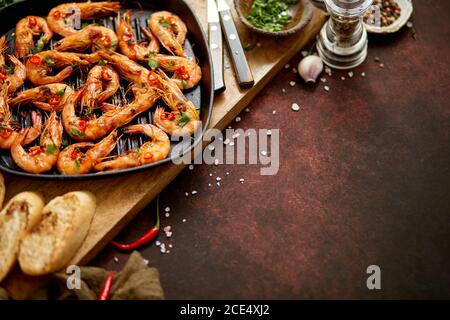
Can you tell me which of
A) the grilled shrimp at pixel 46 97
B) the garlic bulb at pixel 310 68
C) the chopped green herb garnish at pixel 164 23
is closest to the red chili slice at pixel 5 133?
the grilled shrimp at pixel 46 97

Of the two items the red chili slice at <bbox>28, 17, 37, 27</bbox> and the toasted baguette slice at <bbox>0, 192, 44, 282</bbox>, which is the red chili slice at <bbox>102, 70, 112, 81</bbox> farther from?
the toasted baguette slice at <bbox>0, 192, 44, 282</bbox>

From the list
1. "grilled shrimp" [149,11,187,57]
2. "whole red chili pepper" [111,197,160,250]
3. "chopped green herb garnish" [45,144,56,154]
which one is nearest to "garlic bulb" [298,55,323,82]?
"grilled shrimp" [149,11,187,57]

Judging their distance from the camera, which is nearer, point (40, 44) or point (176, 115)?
point (176, 115)

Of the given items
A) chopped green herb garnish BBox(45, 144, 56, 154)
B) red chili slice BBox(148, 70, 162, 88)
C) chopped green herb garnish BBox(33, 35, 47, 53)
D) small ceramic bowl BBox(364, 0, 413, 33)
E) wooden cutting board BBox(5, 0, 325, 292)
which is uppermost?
chopped green herb garnish BBox(33, 35, 47, 53)

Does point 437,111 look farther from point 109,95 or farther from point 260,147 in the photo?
point 109,95

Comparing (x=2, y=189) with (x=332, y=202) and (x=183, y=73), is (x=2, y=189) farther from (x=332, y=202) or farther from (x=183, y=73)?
(x=332, y=202)

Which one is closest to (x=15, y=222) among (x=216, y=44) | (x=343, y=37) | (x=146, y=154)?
(x=146, y=154)
